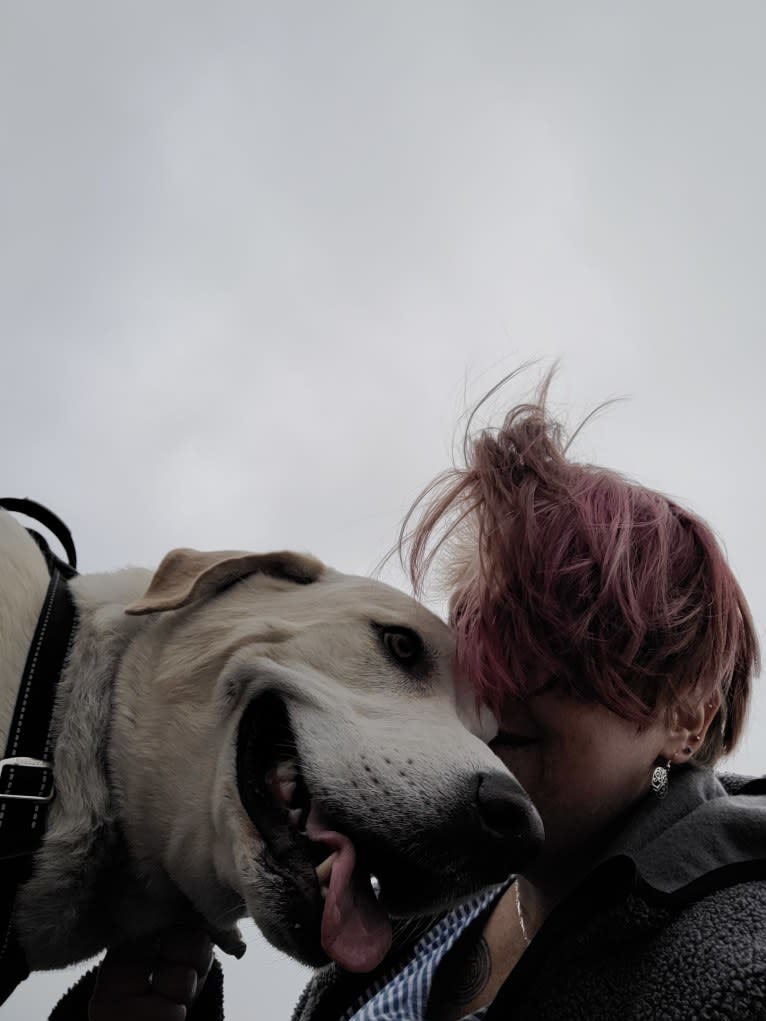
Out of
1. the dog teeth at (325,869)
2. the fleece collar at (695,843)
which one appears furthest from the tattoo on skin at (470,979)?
the dog teeth at (325,869)

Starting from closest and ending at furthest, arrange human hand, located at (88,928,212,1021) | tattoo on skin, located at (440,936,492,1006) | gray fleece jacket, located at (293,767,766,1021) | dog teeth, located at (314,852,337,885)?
gray fleece jacket, located at (293,767,766,1021)
dog teeth, located at (314,852,337,885)
human hand, located at (88,928,212,1021)
tattoo on skin, located at (440,936,492,1006)

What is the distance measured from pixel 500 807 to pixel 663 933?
45 cm

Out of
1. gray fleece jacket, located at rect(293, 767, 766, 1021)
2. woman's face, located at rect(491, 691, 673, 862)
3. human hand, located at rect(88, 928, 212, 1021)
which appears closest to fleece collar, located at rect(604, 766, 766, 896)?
gray fleece jacket, located at rect(293, 767, 766, 1021)

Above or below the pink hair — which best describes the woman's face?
below

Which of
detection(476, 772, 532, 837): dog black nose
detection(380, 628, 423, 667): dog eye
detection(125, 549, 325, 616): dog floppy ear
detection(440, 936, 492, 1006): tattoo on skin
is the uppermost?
detection(125, 549, 325, 616): dog floppy ear

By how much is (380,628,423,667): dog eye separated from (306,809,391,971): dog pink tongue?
0.52 meters

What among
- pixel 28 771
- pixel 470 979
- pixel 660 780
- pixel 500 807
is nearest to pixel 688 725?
pixel 660 780

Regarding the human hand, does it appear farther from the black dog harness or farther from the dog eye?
the dog eye

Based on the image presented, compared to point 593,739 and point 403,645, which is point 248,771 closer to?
point 403,645

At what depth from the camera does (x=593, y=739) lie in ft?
7.23

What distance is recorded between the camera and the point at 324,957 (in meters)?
1.76

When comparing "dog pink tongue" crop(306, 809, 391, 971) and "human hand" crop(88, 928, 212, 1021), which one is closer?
"dog pink tongue" crop(306, 809, 391, 971)

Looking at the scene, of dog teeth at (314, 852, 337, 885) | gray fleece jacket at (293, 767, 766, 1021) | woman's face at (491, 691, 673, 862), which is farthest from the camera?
woman's face at (491, 691, 673, 862)

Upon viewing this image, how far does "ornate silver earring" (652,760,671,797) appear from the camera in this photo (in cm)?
227
